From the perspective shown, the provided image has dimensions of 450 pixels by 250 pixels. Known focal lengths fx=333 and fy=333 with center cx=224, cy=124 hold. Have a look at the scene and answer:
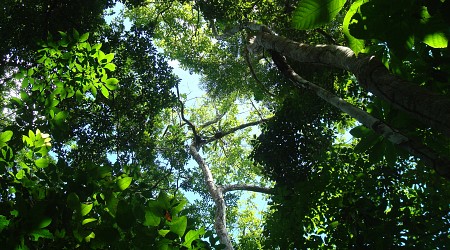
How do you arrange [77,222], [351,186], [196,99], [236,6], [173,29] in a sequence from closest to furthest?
[77,222]
[351,186]
[236,6]
[173,29]
[196,99]

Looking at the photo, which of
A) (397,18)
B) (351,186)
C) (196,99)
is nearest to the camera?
(397,18)

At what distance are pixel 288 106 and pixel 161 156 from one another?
512 cm

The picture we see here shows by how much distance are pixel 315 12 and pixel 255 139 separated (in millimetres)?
8737

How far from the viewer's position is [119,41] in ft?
29.0


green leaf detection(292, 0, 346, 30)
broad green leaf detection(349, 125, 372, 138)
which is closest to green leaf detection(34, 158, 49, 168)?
green leaf detection(292, 0, 346, 30)

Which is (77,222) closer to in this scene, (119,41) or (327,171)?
(327,171)

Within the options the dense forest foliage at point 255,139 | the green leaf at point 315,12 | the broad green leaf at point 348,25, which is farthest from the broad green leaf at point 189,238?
the broad green leaf at point 348,25

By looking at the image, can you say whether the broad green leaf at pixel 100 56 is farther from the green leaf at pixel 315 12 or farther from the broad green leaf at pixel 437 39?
the broad green leaf at pixel 437 39

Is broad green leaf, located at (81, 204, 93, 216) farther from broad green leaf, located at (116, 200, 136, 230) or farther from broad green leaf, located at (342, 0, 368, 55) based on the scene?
broad green leaf, located at (342, 0, 368, 55)

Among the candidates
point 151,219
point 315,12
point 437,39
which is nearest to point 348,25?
point 315,12

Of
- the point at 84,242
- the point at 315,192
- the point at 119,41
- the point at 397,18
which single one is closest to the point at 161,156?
the point at 119,41

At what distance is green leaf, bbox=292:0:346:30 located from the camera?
1.63m

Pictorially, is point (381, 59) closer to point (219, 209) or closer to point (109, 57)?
point (109, 57)

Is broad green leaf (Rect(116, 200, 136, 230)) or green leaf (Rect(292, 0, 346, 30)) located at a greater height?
green leaf (Rect(292, 0, 346, 30))
